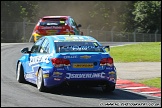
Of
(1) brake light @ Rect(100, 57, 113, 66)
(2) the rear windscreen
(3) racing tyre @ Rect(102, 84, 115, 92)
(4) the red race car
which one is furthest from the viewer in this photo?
(2) the rear windscreen

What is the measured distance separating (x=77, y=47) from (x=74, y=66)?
68 centimetres

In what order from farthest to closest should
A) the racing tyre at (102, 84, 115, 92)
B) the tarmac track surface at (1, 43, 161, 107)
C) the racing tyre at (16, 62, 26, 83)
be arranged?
the racing tyre at (16, 62, 26, 83), the racing tyre at (102, 84, 115, 92), the tarmac track surface at (1, 43, 161, 107)

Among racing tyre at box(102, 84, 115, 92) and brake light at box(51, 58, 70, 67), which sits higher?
brake light at box(51, 58, 70, 67)

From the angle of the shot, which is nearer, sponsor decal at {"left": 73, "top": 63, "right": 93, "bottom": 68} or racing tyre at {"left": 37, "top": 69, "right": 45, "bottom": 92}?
sponsor decal at {"left": 73, "top": 63, "right": 93, "bottom": 68}

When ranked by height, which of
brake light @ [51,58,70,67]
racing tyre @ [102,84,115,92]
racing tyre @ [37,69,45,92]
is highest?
brake light @ [51,58,70,67]

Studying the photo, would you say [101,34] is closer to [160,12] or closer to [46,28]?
[160,12]

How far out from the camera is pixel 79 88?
1315 cm

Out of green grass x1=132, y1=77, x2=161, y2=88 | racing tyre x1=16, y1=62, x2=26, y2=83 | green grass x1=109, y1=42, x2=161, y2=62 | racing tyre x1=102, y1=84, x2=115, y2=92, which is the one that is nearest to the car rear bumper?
racing tyre x1=102, y1=84, x2=115, y2=92

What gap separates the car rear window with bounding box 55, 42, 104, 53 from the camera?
12.2 m

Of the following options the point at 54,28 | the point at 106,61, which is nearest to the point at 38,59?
the point at 106,61

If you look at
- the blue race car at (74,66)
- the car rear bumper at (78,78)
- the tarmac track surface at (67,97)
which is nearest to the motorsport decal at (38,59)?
the blue race car at (74,66)

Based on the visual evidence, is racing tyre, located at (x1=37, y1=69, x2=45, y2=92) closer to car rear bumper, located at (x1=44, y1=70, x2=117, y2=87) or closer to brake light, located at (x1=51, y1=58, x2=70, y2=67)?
car rear bumper, located at (x1=44, y1=70, x2=117, y2=87)

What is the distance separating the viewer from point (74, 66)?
11844 millimetres

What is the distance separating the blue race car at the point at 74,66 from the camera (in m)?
11.8
